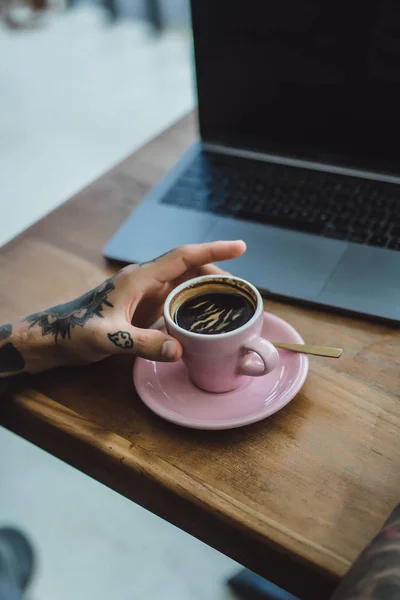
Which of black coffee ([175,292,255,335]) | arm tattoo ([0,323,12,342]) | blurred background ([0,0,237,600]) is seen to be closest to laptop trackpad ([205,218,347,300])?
black coffee ([175,292,255,335])

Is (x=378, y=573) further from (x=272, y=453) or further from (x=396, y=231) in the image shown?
(x=396, y=231)

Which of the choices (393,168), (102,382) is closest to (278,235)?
(393,168)

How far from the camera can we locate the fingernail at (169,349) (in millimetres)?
533

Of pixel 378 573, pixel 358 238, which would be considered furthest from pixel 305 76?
pixel 378 573

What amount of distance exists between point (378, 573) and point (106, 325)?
319 millimetres

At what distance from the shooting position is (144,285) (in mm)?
605

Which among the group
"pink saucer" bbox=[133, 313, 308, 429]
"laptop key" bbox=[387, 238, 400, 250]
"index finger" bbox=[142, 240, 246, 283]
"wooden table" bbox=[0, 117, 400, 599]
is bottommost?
"wooden table" bbox=[0, 117, 400, 599]

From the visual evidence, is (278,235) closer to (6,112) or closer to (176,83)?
(176,83)

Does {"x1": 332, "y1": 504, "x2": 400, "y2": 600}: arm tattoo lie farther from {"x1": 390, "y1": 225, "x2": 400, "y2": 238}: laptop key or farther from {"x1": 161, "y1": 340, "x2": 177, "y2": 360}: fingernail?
{"x1": 390, "y1": 225, "x2": 400, "y2": 238}: laptop key

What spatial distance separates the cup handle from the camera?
0.53m

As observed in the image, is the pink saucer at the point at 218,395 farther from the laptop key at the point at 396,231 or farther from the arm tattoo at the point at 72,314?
the laptop key at the point at 396,231

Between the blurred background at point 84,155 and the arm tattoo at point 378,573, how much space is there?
0.64 m

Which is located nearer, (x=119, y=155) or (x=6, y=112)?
(x=119, y=155)

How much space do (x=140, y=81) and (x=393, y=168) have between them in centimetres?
138
